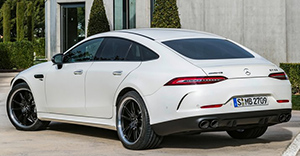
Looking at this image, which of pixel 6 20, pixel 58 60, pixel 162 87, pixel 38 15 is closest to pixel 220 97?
pixel 162 87

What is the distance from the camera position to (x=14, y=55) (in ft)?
98.7

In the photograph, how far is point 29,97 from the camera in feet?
32.4

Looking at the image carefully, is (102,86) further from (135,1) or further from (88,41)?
(135,1)

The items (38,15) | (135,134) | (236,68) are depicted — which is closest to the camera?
(236,68)

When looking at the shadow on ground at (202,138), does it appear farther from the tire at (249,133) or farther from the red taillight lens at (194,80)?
the red taillight lens at (194,80)

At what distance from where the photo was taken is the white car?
23.6 feet

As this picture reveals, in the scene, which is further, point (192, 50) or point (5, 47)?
point (5, 47)

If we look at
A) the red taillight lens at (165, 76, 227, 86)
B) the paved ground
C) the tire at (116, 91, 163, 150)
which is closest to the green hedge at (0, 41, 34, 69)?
the paved ground

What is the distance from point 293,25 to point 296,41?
565mm

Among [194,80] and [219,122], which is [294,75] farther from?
[194,80]

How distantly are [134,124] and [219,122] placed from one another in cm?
119

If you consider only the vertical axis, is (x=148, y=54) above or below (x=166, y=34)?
below

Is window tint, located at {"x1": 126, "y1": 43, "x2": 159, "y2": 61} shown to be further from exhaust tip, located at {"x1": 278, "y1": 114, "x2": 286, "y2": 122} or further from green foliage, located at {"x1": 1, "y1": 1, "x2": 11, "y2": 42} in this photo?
green foliage, located at {"x1": 1, "y1": 1, "x2": 11, "y2": 42}

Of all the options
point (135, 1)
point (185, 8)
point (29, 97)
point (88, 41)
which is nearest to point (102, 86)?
point (88, 41)
